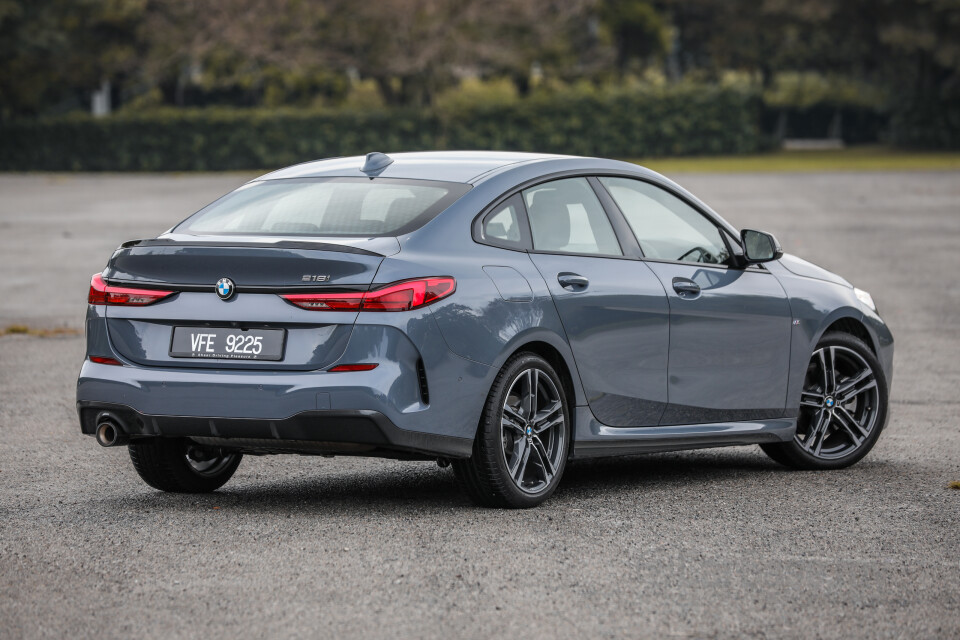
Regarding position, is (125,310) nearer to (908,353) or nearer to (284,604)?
(284,604)

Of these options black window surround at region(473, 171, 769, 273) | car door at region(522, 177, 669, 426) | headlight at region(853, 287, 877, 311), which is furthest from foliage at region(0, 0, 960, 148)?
car door at region(522, 177, 669, 426)

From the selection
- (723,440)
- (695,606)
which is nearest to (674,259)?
(723,440)

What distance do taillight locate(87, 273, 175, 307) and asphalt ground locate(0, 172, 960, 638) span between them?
0.90 meters

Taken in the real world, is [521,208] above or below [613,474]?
above

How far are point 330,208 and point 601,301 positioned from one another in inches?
49.6

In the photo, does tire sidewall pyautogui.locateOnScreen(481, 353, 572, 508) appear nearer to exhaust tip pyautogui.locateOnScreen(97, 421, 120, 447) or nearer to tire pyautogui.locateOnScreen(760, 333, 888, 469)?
exhaust tip pyautogui.locateOnScreen(97, 421, 120, 447)

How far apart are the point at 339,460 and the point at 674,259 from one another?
214cm

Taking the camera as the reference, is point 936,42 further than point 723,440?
Yes

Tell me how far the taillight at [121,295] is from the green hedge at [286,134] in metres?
48.4

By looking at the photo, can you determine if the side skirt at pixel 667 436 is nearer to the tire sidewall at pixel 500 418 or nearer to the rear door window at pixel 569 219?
the tire sidewall at pixel 500 418

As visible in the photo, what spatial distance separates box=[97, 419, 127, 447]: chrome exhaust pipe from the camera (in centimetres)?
657

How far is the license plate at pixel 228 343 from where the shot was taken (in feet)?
20.7

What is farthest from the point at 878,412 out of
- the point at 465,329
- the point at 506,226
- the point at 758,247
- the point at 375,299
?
the point at 375,299

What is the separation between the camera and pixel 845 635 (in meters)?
4.92
